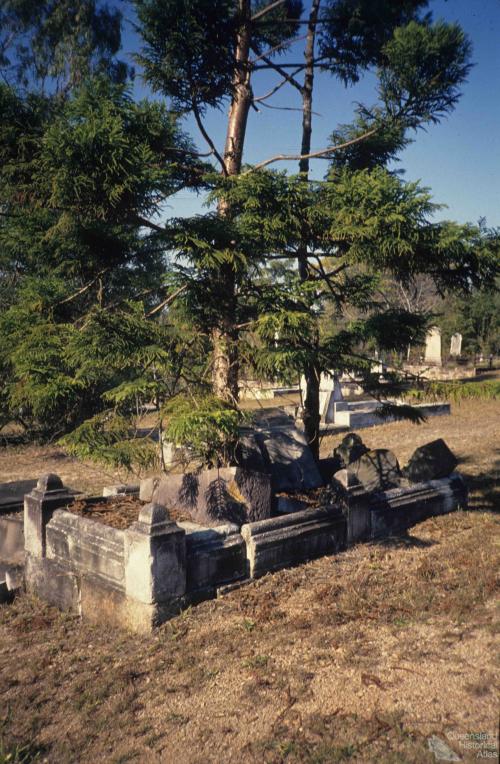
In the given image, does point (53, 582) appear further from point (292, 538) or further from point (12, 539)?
point (292, 538)

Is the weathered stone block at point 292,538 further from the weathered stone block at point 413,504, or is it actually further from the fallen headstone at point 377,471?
the fallen headstone at point 377,471

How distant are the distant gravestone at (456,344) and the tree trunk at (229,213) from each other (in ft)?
107

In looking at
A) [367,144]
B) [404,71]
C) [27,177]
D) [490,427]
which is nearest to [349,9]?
[367,144]

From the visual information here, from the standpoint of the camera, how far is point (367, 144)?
920 centimetres

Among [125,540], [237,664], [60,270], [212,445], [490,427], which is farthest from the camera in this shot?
[490,427]

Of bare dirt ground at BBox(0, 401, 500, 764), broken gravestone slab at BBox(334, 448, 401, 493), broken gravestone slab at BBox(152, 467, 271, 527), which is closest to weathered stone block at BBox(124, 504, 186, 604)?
bare dirt ground at BBox(0, 401, 500, 764)

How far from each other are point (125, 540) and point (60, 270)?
3997 mm

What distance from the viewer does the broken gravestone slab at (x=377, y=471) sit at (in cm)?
852

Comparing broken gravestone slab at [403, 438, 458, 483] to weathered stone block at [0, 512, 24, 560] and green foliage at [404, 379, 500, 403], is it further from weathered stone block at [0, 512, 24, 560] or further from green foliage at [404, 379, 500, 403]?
weathered stone block at [0, 512, 24, 560]

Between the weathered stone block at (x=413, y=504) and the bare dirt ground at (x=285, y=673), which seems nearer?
the bare dirt ground at (x=285, y=673)

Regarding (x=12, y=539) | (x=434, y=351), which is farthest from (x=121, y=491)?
(x=434, y=351)

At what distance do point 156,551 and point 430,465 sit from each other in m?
4.89

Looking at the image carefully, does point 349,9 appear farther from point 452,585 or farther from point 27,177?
point 452,585

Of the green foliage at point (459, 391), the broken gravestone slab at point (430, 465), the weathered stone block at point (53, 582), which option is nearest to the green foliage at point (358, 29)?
the green foliage at point (459, 391)
